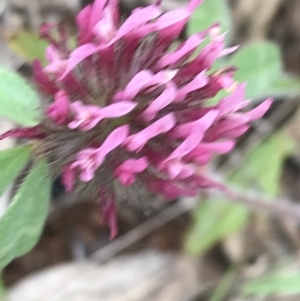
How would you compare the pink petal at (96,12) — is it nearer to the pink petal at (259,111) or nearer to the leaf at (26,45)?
the pink petal at (259,111)

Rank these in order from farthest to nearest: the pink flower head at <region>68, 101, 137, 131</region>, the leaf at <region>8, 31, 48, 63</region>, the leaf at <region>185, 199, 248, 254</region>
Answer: the leaf at <region>185, 199, 248, 254</region>, the leaf at <region>8, 31, 48, 63</region>, the pink flower head at <region>68, 101, 137, 131</region>

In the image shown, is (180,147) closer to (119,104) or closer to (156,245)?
(119,104)

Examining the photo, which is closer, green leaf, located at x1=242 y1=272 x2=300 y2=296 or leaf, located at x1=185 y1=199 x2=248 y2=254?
green leaf, located at x1=242 y1=272 x2=300 y2=296

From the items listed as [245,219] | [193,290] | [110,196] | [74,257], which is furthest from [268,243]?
[110,196]

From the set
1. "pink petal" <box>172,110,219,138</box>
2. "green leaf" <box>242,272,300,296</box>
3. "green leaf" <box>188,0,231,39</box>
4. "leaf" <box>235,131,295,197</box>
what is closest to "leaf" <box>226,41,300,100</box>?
"green leaf" <box>188,0,231,39</box>

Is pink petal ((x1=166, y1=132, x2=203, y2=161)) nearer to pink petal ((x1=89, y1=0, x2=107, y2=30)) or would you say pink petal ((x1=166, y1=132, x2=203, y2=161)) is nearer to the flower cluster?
the flower cluster

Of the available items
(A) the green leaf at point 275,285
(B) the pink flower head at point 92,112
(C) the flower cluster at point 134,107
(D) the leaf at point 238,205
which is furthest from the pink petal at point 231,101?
(D) the leaf at point 238,205

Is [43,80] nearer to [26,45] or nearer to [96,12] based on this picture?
[96,12]
